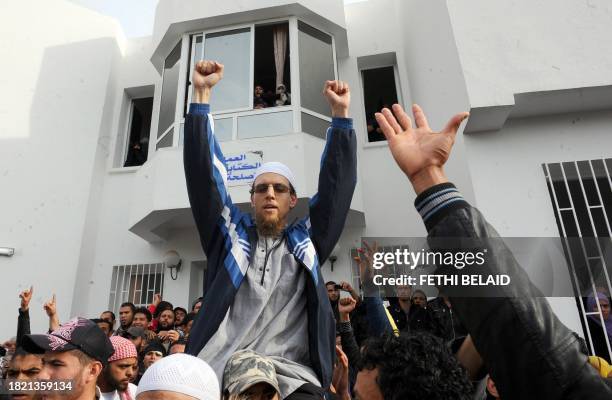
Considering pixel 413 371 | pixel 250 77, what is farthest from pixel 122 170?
pixel 413 371

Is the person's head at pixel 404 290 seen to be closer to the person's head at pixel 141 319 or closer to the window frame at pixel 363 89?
the person's head at pixel 141 319

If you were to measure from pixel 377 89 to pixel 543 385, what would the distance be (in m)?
9.22

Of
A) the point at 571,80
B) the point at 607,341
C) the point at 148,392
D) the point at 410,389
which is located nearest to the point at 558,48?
the point at 571,80

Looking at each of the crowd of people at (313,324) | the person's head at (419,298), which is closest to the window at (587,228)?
the person's head at (419,298)

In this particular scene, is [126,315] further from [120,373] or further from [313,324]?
[313,324]

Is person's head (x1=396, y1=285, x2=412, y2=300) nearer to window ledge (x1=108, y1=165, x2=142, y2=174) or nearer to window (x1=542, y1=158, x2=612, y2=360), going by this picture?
window (x1=542, y1=158, x2=612, y2=360)

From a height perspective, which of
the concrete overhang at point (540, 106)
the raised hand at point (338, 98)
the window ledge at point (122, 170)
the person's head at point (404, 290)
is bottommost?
the person's head at point (404, 290)

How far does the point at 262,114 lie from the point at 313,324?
6137 mm

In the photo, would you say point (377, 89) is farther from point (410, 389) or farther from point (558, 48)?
point (410, 389)

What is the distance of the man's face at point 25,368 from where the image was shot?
2577 mm

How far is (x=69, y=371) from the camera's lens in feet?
7.73

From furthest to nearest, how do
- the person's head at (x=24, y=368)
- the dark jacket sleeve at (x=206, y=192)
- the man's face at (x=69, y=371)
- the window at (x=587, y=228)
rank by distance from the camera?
the window at (x=587, y=228) → the person's head at (x=24, y=368) → the man's face at (x=69, y=371) → the dark jacket sleeve at (x=206, y=192)

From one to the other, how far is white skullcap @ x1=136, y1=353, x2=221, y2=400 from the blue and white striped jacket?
0.18 m

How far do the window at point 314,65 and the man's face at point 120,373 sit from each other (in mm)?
5541
